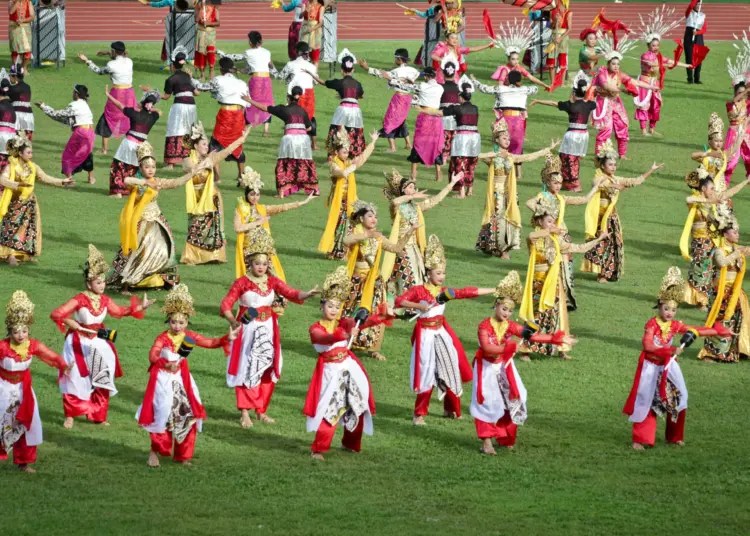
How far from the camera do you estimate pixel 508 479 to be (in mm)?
12516

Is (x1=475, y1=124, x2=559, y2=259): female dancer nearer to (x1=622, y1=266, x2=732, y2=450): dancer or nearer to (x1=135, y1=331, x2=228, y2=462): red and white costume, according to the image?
(x1=622, y1=266, x2=732, y2=450): dancer

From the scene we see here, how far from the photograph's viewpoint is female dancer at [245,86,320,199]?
2292 cm

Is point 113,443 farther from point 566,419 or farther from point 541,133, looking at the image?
point 541,133

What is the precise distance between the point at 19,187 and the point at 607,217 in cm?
777

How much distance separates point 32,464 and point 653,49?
18.8 m

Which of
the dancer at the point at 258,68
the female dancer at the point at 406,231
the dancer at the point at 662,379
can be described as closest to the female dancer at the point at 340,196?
the female dancer at the point at 406,231

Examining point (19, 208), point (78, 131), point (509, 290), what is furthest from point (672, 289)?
point (78, 131)

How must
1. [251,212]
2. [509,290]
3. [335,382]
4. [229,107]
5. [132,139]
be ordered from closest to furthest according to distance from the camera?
1. [335,382]
2. [509,290]
3. [251,212]
4. [132,139]
5. [229,107]

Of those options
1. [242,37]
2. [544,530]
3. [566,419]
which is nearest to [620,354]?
[566,419]

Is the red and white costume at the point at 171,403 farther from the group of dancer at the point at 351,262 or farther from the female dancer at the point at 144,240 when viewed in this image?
the female dancer at the point at 144,240

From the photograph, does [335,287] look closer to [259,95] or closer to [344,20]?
[259,95]

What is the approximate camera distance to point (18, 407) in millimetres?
12273

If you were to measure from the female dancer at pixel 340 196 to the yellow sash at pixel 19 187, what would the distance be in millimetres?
3933

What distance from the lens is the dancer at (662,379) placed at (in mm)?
13320
